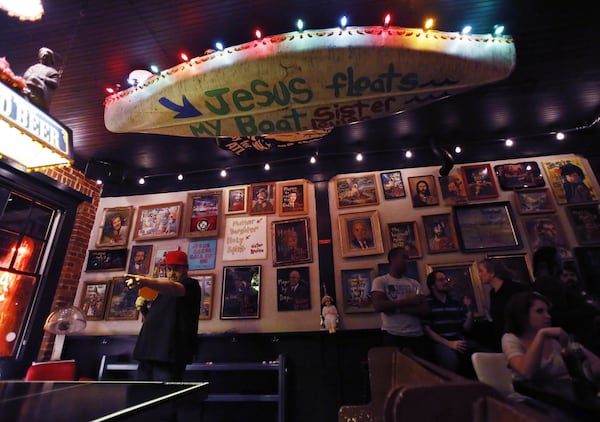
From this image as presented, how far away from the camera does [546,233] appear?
3.39 metres

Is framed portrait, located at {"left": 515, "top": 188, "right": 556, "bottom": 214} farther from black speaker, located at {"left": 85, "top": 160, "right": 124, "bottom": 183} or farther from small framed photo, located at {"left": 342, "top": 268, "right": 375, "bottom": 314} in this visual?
black speaker, located at {"left": 85, "top": 160, "right": 124, "bottom": 183}

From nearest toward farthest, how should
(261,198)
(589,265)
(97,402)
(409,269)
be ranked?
(97,402)
(589,265)
(409,269)
(261,198)

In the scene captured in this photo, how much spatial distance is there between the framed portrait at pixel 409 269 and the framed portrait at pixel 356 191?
859 millimetres

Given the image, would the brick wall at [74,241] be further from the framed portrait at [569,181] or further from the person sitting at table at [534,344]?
the framed portrait at [569,181]

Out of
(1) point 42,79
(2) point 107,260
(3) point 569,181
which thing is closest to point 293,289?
(2) point 107,260

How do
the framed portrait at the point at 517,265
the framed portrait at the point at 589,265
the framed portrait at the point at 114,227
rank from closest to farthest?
the framed portrait at the point at 589,265 < the framed portrait at the point at 517,265 < the framed portrait at the point at 114,227

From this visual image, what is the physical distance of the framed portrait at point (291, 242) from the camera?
146 inches

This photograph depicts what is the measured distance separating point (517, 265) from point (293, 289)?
8.77 ft

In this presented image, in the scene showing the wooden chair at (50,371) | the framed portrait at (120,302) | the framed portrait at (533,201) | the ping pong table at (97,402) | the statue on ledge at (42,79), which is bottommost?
the wooden chair at (50,371)

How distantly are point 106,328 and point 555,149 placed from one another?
649cm

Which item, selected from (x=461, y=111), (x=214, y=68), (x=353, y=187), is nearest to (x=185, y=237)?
(x=353, y=187)

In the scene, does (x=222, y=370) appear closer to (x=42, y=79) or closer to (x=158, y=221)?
(x=158, y=221)

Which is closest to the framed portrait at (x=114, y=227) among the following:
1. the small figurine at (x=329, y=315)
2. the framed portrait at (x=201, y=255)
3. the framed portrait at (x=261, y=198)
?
the framed portrait at (x=201, y=255)

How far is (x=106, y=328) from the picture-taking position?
3.78m
